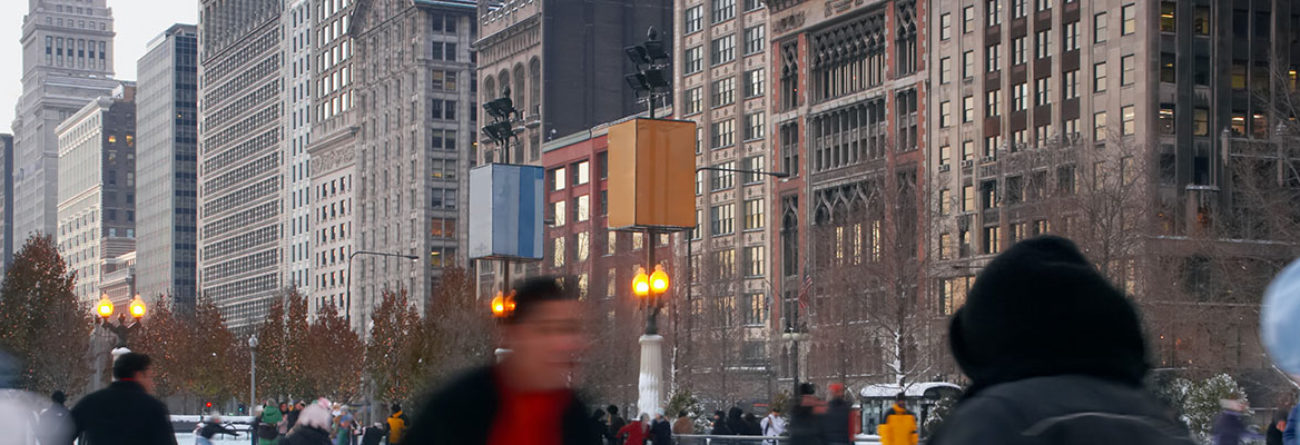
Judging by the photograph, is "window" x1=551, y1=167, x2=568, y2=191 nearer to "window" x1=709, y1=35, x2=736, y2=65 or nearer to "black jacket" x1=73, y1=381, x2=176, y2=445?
"window" x1=709, y1=35, x2=736, y2=65

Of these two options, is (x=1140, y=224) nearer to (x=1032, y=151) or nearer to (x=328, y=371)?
(x=1032, y=151)

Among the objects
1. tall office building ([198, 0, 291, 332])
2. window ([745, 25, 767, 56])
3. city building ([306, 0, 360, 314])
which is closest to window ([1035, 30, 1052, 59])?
window ([745, 25, 767, 56])

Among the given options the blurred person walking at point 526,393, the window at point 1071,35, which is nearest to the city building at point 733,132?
the window at point 1071,35

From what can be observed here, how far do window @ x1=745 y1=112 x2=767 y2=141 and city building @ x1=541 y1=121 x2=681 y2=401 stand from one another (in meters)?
8.19

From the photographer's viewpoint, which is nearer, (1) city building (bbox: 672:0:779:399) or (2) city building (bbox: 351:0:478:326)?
(1) city building (bbox: 672:0:779:399)

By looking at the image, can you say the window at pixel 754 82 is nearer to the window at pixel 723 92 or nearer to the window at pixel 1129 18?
the window at pixel 723 92

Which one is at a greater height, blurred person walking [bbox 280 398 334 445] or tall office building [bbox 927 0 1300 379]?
tall office building [bbox 927 0 1300 379]

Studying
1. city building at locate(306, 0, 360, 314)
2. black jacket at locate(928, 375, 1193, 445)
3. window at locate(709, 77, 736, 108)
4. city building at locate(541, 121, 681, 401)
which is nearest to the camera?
black jacket at locate(928, 375, 1193, 445)

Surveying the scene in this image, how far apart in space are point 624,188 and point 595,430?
810 inches

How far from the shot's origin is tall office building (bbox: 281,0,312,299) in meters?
168

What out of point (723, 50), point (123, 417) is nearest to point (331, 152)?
point (723, 50)

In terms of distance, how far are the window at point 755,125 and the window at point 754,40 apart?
3.82 m

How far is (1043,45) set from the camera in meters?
77.9

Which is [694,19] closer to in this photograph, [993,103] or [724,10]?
[724,10]
